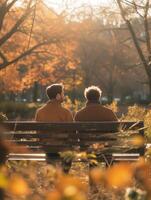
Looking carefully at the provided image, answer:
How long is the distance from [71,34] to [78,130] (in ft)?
62.4

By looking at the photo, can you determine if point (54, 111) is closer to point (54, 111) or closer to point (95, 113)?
point (54, 111)

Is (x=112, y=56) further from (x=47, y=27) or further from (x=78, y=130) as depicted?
(x=78, y=130)

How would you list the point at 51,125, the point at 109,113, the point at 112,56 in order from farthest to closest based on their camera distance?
the point at 112,56
the point at 109,113
the point at 51,125

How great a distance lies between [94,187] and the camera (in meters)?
5.70

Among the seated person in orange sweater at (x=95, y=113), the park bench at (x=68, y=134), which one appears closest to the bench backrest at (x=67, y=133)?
the park bench at (x=68, y=134)

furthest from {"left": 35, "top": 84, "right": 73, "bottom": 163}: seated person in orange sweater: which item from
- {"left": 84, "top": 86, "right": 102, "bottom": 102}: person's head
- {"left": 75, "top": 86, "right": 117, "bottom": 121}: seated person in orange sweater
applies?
{"left": 84, "top": 86, "right": 102, "bottom": 102}: person's head

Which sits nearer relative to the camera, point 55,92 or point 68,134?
point 68,134

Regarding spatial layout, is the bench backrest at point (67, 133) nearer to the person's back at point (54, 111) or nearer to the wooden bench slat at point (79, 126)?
the wooden bench slat at point (79, 126)

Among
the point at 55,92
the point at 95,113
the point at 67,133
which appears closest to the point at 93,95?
the point at 95,113

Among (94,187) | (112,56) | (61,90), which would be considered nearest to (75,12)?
(61,90)

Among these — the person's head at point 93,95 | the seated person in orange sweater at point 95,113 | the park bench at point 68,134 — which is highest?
the person's head at point 93,95

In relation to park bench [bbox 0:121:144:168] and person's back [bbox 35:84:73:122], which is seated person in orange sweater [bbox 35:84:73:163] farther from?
park bench [bbox 0:121:144:168]

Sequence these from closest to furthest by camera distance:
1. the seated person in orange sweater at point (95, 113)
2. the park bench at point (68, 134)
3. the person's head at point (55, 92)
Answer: the park bench at point (68, 134) → the seated person in orange sweater at point (95, 113) → the person's head at point (55, 92)

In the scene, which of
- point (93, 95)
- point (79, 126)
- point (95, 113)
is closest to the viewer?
point (79, 126)
